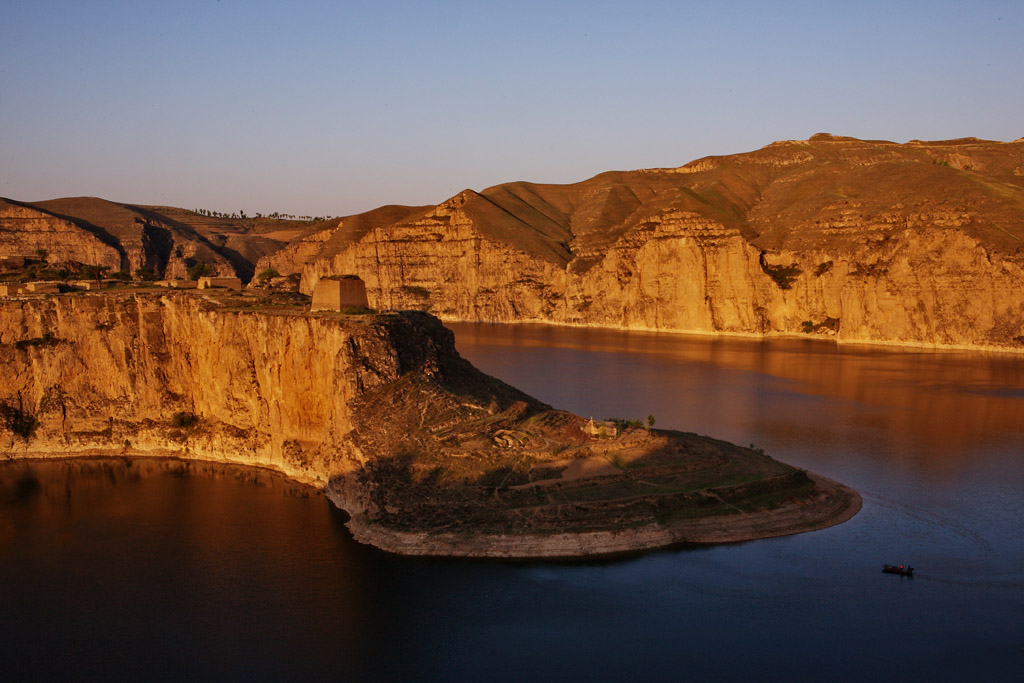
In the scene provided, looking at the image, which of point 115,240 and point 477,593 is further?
point 115,240

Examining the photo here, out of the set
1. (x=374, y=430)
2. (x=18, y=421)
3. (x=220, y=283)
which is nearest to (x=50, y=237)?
(x=220, y=283)

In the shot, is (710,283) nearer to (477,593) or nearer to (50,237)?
(477,593)

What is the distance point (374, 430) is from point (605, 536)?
1317 cm

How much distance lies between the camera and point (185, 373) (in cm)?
5159

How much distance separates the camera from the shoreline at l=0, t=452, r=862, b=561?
3378cm

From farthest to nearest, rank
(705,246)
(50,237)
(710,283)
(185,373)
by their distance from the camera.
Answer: (50,237) → (705,246) → (710,283) → (185,373)

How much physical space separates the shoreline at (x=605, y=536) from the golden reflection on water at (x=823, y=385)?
15218 mm

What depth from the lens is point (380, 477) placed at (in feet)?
128

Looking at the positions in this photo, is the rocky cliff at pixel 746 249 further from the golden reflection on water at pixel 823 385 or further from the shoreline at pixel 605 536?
the shoreline at pixel 605 536

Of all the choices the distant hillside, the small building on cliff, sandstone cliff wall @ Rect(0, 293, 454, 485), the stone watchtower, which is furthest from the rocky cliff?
the small building on cliff

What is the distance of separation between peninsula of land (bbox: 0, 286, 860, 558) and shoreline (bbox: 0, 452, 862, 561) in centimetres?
8

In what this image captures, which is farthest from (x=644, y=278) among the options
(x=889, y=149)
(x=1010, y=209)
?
(x=889, y=149)

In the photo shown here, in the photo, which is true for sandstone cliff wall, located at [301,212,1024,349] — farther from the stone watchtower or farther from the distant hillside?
the stone watchtower

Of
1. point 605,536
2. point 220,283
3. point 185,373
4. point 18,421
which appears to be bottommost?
point 605,536
